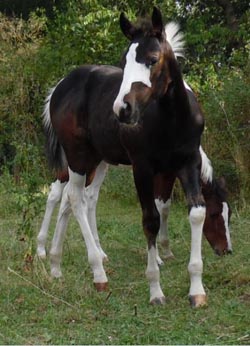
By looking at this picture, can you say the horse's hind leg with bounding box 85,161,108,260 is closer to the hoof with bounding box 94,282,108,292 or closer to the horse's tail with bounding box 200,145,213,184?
the horse's tail with bounding box 200,145,213,184

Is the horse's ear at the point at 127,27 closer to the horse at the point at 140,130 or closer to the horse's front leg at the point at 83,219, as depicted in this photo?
the horse at the point at 140,130

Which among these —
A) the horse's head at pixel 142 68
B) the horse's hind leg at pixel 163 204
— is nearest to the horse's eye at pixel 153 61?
the horse's head at pixel 142 68

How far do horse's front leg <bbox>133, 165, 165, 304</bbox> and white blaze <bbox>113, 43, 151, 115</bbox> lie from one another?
0.78 m

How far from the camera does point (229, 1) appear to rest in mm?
16953

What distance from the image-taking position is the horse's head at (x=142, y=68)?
4.14 meters

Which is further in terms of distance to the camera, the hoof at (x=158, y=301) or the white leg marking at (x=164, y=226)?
the white leg marking at (x=164, y=226)

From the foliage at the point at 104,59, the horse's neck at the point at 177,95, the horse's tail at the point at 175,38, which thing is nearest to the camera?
the horse's neck at the point at 177,95

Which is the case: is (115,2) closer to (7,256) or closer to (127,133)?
(7,256)

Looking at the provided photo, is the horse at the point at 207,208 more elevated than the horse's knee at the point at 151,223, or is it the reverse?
the horse's knee at the point at 151,223

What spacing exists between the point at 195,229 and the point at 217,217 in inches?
73.8

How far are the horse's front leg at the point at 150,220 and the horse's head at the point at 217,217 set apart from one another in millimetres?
1721

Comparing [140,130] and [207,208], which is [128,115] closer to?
[140,130]

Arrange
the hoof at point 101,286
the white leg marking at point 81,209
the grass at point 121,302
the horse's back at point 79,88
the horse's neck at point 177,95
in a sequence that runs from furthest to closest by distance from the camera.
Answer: the horse's back at point 79,88
the white leg marking at point 81,209
the hoof at point 101,286
the horse's neck at point 177,95
the grass at point 121,302

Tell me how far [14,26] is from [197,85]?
484 centimetres
